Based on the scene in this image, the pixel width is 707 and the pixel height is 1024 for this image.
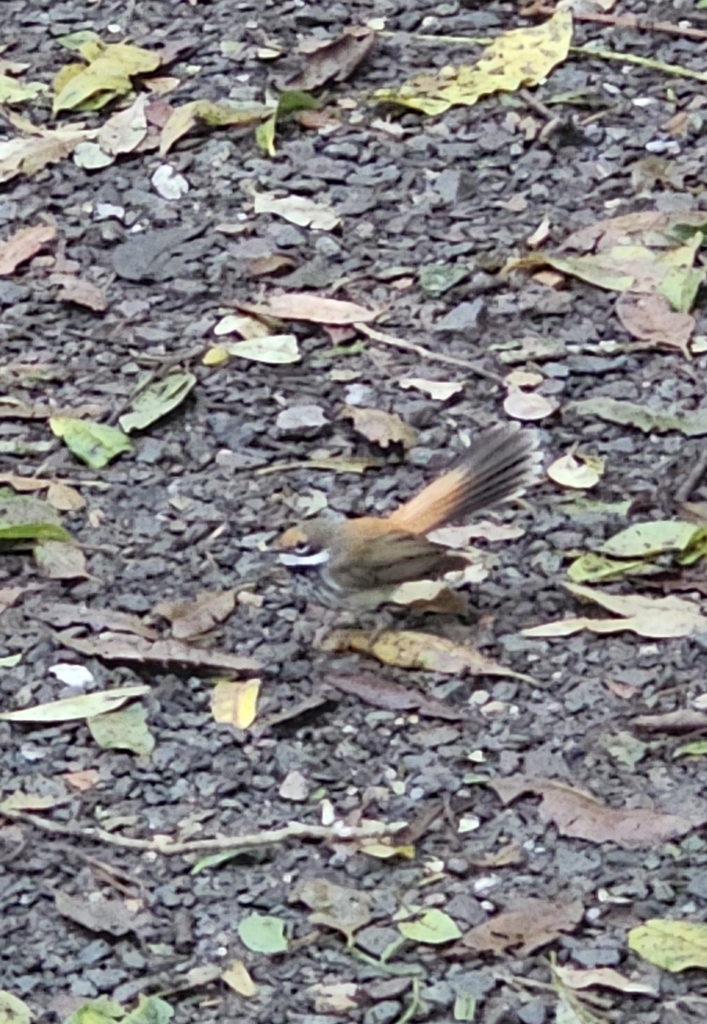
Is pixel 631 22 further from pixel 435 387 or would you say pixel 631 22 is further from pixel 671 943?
pixel 671 943

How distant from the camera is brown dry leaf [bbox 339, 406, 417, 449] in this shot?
631 centimetres

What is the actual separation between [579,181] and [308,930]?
349 centimetres

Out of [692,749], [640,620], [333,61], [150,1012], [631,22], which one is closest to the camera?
[150,1012]

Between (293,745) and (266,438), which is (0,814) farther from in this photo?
(266,438)

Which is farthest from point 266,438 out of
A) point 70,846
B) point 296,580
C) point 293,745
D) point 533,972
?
point 533,972

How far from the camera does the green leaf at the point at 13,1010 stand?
15.0 feet

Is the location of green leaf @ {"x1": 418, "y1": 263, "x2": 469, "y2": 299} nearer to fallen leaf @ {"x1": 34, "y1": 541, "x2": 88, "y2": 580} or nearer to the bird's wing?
the bird's wing

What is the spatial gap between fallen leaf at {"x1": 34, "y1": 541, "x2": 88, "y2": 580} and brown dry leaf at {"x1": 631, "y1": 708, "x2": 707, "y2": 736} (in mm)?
1648

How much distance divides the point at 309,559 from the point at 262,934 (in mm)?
1245

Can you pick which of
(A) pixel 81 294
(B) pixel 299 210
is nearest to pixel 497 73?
(B) pixel 299 210

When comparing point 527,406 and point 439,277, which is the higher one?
point 439,277

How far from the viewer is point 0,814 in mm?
5152

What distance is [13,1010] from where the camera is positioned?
4594 mm

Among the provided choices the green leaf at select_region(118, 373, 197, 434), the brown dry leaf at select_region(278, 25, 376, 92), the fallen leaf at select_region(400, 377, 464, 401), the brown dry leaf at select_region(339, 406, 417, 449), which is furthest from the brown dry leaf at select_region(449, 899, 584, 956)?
the brown dry leaf at select_region(278, 25, 376, 92)
